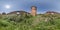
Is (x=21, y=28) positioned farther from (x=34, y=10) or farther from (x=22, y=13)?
(x=34, y=10)

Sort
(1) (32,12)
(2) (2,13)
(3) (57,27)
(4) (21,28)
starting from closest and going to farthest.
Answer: (4) (21,28) → (3) (57,27) → (2) (2,13) → (1) (32,12)

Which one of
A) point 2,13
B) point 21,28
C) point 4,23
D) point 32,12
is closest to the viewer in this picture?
point 21,28

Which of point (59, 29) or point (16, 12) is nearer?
point (59, 29)

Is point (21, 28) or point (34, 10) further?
point (34, 10)

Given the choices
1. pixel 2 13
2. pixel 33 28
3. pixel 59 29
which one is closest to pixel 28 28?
pixel 33 28

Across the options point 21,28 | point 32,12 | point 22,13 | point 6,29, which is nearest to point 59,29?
point 21,28

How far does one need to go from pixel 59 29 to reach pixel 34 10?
8160 millimetres

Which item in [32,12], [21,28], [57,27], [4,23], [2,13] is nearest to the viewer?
[21,28]

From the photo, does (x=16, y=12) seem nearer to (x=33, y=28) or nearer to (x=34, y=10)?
(x=34, y=10)

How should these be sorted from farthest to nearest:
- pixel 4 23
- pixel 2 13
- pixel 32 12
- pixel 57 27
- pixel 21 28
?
pixel 32 12
pixel 2 13
pixel 4 23
pixel 57 27
pixel 21 28

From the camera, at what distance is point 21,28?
9172 millimetres

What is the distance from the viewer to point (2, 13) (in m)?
15.4

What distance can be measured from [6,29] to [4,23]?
59.4 inches

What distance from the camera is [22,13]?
1591cm
